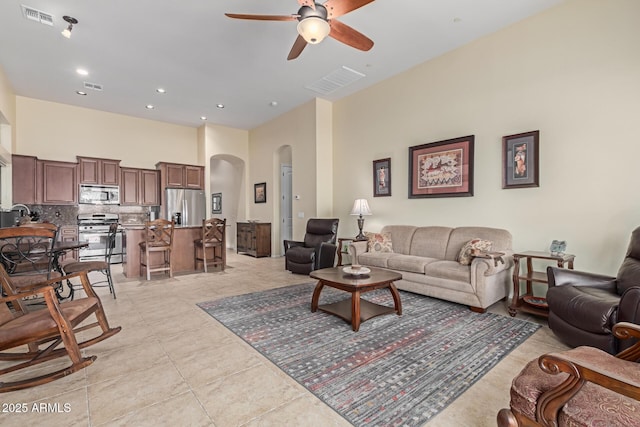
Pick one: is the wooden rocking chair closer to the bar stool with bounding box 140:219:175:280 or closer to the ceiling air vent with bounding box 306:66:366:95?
the bar stool with bounding box 140:219:175:280

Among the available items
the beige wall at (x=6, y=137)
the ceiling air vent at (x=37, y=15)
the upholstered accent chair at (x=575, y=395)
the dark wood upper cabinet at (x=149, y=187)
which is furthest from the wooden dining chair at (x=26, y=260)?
the dark wood upper cabinet at (x=149, y=187)

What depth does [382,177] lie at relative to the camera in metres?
5.34

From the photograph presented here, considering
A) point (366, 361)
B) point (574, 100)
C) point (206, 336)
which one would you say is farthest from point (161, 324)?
point (574, 100)

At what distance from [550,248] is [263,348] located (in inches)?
128

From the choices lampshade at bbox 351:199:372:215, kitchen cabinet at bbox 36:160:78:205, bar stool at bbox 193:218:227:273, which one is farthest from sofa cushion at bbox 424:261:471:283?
kitchen cabinet at bbox 36:160:78:205

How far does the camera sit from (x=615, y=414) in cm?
104

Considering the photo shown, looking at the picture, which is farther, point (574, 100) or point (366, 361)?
point (574, 100)

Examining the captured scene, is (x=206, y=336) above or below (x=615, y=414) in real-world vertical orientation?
below

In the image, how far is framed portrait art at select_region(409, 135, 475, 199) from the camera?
420 centimetres

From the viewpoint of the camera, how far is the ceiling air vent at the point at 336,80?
496 cm

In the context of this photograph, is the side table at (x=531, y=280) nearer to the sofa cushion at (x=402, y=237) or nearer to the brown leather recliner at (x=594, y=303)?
the brown leather recliner at (x=594, y=303)

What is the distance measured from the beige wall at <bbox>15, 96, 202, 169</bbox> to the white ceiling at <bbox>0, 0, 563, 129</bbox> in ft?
1.33

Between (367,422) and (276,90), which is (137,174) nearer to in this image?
(276,90)

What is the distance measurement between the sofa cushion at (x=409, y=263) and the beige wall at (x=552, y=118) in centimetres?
92
